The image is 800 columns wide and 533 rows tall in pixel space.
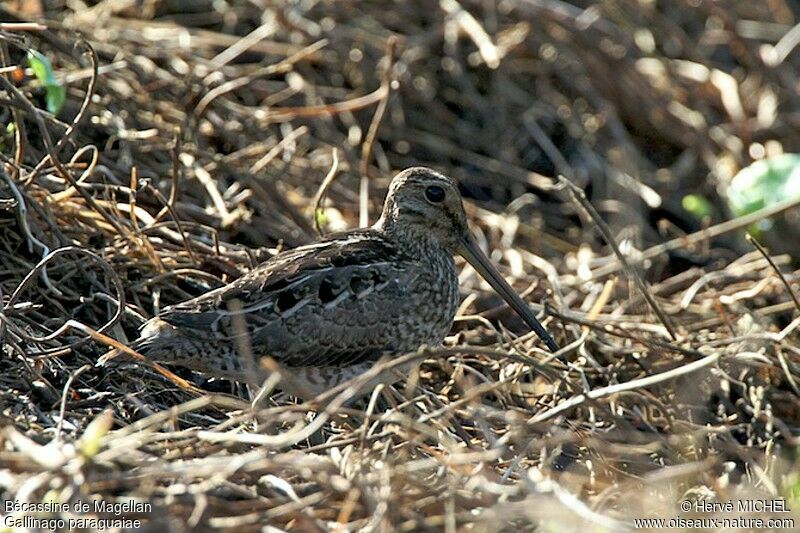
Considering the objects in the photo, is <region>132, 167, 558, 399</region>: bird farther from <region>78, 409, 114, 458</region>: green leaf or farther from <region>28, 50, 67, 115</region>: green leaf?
<region>28, 50, 67, 115</region>: green leaf

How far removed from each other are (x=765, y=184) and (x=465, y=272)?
1752 mm

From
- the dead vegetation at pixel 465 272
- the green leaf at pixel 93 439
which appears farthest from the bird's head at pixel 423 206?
the green leaf at pixel 93 439

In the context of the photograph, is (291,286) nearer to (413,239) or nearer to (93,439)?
(413,239)

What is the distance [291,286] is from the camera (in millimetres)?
4844

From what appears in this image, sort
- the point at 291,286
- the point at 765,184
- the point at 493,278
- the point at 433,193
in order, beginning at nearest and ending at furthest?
the point at 291,286 < the point at 433,193 < the point at 493,278 < the point at 765,184

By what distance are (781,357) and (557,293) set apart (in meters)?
1.01

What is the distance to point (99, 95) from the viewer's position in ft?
21.0

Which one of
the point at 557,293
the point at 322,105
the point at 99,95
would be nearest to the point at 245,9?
the point at 322,105

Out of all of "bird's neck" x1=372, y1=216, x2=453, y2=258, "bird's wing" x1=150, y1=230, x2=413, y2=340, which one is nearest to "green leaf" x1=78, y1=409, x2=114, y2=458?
"bird's wing" x1=150, y1=230, x2=413, y2=340

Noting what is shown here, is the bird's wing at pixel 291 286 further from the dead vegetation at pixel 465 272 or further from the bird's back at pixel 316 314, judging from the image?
the dead vegetation at pixel 465 272

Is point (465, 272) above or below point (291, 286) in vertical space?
below

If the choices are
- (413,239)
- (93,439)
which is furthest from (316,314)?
(93,439)

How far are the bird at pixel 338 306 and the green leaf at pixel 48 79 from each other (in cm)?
127

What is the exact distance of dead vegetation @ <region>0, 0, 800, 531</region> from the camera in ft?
12.3
